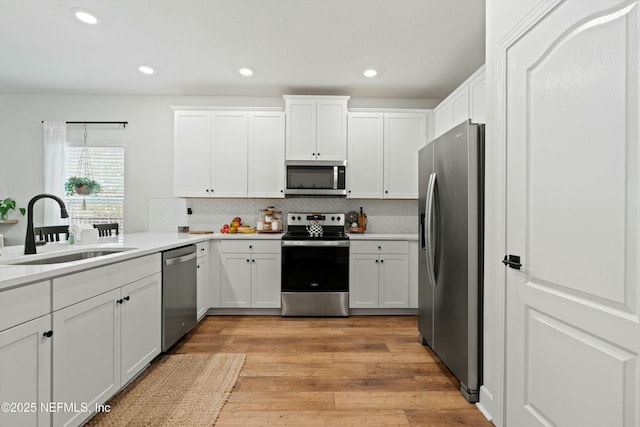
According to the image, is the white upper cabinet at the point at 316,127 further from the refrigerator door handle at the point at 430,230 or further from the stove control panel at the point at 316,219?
the refrigerator door handle at the point at 430,230

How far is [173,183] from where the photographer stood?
3.92m

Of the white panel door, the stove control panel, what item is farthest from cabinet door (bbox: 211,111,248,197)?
the white panel door

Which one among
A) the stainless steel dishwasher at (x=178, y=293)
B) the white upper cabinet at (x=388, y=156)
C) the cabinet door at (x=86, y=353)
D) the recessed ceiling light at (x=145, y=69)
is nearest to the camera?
the cabinet door at (x=86, y=353)

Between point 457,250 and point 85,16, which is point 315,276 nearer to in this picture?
point 457,250

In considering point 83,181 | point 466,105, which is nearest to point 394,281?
point 466,105

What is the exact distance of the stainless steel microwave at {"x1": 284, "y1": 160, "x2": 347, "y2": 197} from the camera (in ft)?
11.8

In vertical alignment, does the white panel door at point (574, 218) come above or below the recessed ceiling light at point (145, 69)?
below

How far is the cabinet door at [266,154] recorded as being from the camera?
11.9 ft

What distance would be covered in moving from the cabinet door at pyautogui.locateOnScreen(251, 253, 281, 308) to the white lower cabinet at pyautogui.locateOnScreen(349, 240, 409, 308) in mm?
864

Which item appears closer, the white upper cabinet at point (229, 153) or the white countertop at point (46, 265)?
the white countertop at point (46, 265)

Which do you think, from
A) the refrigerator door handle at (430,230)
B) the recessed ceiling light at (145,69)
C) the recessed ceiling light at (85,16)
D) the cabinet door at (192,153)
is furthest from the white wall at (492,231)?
the recessed ceiling light at (145,69)

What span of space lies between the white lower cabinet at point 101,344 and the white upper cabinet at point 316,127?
7.16ft

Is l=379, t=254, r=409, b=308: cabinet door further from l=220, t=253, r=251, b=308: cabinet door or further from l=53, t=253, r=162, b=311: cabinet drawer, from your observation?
l=53, t=253, r=162, b=311: cabinet drawer

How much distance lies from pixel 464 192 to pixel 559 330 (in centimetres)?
91
